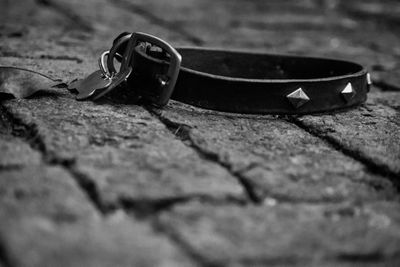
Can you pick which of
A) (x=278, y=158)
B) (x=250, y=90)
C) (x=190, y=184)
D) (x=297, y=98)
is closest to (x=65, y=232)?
(x=190, y=184)

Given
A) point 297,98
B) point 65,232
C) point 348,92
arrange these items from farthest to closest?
point 348,92, point 297,98, point 65,232

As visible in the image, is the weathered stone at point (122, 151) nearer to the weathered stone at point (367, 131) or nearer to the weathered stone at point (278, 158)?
the weathered stone at point (278, 158)

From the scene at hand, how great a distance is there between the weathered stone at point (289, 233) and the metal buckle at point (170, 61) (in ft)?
2.06

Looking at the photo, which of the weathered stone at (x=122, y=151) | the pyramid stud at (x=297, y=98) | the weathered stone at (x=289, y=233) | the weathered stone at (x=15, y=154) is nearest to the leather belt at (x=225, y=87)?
the pyramid stud at (x=297, y=98)

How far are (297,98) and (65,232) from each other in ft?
3.39

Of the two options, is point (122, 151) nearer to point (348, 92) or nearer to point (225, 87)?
point (225, 87)

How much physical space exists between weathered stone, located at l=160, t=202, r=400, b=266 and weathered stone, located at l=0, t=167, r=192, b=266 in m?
0.08

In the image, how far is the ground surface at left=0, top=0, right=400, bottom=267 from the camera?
1.09 meters

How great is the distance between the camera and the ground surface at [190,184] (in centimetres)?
109

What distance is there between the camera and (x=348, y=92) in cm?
203

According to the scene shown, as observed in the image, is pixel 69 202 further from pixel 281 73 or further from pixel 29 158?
pixel 281 73

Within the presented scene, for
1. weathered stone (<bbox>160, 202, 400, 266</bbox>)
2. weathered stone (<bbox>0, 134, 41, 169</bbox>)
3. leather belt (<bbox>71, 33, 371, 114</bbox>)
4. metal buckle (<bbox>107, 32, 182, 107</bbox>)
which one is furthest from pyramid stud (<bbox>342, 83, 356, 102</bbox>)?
weathered stone (<bbox>0, 134, 41, 169</bbox>)

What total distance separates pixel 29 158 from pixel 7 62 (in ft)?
3.27

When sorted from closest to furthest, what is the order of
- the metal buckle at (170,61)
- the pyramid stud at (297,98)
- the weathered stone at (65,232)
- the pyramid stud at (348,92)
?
1. the weathered stone at (65,232)
2. the metal buckle at (170,61)
3. the pyramid stud at (297,98)
4. the pyramid stud at (348,92)
